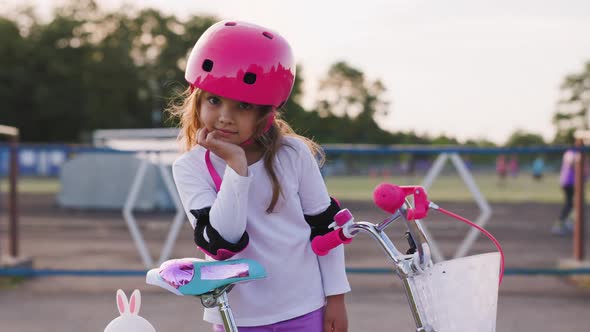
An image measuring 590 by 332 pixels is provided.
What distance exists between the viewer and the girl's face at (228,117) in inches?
83.5

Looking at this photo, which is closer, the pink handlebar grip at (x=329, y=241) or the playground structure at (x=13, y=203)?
the pink handlebar grip at (x=329, y=241)

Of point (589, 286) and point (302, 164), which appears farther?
point (589, 286)

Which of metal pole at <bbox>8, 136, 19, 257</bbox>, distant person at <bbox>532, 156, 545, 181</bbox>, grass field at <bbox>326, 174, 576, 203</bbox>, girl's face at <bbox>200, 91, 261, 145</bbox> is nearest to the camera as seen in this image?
girl's face at <bbox>200, 91, 261, 145</bbox>

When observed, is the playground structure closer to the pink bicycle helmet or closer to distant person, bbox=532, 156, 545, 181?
the pink bicycle helmet

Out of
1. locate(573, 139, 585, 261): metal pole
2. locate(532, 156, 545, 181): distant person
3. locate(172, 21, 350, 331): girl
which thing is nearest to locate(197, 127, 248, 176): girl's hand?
locate(172, 21, 350, 331): girl

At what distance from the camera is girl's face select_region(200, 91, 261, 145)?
212cm

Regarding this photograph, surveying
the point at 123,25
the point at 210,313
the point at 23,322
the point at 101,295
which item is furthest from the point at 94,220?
the point at 123,25

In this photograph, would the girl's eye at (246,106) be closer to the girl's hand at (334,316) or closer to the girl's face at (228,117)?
the girl's face at (228,117)

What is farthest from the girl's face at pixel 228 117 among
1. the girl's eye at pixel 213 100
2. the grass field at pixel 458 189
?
the grass field at pixel 458 189

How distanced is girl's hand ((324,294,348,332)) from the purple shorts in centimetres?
3

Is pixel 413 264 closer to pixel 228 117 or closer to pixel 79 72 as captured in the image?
pixel 228 117

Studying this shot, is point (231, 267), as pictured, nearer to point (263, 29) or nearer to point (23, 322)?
point (263, 29)

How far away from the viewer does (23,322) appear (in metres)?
5.87

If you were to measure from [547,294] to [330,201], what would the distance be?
5159 mm
